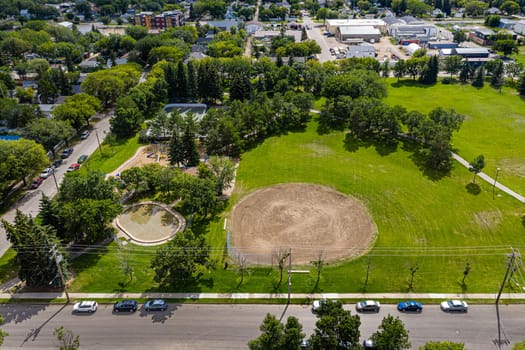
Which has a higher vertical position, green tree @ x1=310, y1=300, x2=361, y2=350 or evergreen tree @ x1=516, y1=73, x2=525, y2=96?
evergreen tree @ x1=516, y1=73, x2=525, y2=96

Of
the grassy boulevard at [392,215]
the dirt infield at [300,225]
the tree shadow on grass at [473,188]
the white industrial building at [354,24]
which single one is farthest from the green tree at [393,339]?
the white industrial building at [354,24]

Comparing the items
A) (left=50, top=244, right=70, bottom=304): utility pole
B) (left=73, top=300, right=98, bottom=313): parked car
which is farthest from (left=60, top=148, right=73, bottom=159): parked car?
(left=73, top=300, right=98, bottom=313): parked car

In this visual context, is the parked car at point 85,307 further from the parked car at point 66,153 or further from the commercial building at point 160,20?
the commercial building at point 160,20

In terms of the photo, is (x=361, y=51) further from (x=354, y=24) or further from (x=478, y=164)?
(x=478, y=164)

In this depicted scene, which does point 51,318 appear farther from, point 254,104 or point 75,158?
point 254,104

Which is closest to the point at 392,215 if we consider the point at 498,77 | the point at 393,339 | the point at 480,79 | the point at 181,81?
the point at 393,339

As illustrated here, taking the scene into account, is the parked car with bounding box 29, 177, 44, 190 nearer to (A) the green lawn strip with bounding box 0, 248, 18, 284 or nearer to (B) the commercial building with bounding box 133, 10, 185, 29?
(A) the green lawn strip with bounding box 0, 248, 18, 284

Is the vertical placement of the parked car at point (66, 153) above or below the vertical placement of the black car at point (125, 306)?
above
